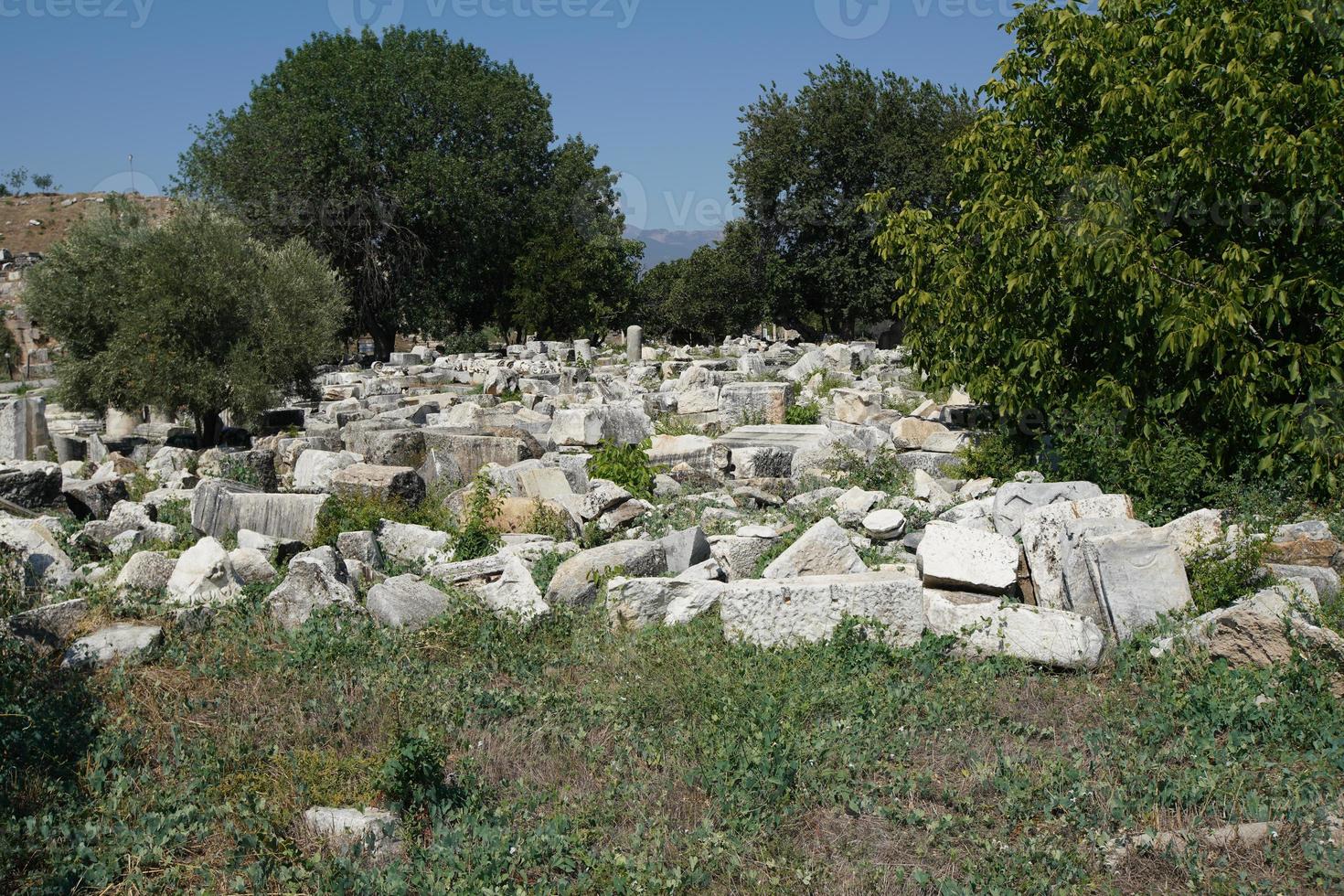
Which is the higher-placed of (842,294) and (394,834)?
(842,294)

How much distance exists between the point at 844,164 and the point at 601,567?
2982 centimetres

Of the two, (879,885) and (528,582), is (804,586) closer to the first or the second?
(528,582)

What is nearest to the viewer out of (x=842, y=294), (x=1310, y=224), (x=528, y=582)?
(x=528, y=582)

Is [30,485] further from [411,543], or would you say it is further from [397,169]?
[397,169]

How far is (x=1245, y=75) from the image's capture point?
822 cm

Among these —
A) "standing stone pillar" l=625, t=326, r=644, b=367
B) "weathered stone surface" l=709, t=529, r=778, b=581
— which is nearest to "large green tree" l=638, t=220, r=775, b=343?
"standing stone pillar" l=625, t=326, r=644, b=367

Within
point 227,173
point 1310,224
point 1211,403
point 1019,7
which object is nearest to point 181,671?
point 1211,403

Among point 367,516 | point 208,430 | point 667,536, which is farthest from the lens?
point 208,430

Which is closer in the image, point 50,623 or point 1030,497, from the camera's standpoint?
point 50,623

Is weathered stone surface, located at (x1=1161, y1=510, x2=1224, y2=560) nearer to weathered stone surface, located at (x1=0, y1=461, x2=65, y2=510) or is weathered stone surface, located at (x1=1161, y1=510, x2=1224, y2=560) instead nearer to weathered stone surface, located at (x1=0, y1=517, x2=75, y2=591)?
weathered stone surface, located at (x1=0, y1=517, x2=75, y2=591)

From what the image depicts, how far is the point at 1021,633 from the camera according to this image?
5.99m

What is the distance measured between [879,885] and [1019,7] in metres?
9.48

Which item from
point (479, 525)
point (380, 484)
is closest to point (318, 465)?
point (380, 484)

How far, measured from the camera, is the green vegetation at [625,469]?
1059cm
